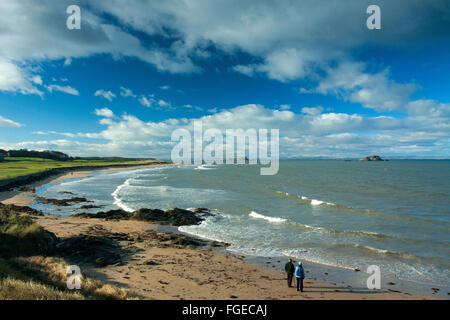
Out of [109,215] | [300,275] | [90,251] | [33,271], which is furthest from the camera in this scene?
[109,215]

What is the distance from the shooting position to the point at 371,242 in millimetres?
18562

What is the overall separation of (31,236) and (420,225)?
30.3m

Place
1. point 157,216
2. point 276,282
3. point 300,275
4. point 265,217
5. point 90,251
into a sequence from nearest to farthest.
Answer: point 300,275 → point 276,282 → point 90,251 → point 157,216 → point 265,217

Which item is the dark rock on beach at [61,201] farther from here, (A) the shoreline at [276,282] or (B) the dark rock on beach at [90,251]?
(B) the dark rock on beach at [90,251]

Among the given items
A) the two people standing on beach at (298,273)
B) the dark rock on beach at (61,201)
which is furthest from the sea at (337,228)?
the two people standing on beach at (298,273)

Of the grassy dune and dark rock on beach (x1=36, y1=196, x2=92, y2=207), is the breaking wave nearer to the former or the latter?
the grassy dune

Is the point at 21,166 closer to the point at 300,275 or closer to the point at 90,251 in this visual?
the point at 90,251

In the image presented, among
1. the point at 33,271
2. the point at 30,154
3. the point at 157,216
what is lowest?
the point at 157,216

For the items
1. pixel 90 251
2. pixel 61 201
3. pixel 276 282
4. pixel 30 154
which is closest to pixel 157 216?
pixel 90 251

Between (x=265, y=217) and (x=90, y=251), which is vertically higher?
(x=90, y=251)

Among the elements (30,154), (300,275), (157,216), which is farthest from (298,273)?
(30,154)

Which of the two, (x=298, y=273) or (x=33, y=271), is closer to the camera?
(x=33, y=271)
